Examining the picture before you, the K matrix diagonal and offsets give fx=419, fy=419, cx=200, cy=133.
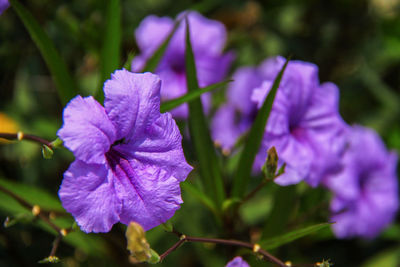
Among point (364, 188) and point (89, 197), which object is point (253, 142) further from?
point (364, 188)

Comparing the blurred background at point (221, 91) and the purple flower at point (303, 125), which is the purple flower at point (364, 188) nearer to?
the blurred background at point (221, 91)

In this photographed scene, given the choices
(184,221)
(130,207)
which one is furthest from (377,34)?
(130,207)

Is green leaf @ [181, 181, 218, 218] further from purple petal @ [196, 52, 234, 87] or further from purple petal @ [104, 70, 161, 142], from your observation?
purple petal @ [196, 52, 234, 87]

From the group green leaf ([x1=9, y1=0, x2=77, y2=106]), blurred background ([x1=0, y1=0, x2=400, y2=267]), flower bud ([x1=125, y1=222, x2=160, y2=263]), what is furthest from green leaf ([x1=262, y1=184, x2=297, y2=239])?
green leaf ([x1=9, y1=0, x2=77, y2=106])

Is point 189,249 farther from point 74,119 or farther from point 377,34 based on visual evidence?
point 377,34

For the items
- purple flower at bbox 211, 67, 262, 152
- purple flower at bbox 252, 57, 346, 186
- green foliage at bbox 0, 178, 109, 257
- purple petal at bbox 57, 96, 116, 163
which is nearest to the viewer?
purple petal at bbox 57, 96, 116, 163

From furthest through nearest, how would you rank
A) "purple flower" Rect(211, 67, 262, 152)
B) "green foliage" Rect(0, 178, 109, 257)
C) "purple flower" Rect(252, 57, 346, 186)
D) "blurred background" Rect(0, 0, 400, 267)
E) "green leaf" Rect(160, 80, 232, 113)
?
1. "purple flower" Rect(211, 67, 262, 152)
2. "blurred background" Rect(0, 0, 400, 267)
3. "green foliage" Rect(0, 178, 109, 257)
4. "purple flower" Rect(252, 57, 346, 186)
5. "green leaf" Rect(160, 80, 232, 113)

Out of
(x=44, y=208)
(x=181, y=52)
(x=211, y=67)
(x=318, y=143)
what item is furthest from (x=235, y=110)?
(x=44, y=208)
